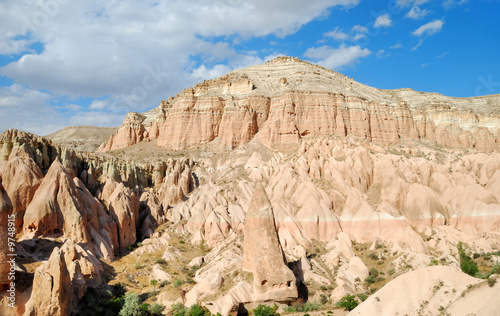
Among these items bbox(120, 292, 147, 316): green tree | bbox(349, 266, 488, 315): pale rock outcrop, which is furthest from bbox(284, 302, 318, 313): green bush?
bbox(120, 292, 147, 316): green tree

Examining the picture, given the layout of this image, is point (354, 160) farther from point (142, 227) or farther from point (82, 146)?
point (82, 146)

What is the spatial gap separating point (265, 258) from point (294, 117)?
→ 138ft

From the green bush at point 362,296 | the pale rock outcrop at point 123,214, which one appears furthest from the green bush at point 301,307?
the pale rock outcrop at point 123,214

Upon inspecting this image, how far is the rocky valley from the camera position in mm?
23859

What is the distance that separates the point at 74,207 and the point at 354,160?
34.6m

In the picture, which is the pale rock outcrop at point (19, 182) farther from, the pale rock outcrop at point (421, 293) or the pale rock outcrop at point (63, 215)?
the pale rock outcrop at point (421, 293)

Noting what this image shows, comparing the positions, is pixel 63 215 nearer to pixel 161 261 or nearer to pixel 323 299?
pixel 161 261

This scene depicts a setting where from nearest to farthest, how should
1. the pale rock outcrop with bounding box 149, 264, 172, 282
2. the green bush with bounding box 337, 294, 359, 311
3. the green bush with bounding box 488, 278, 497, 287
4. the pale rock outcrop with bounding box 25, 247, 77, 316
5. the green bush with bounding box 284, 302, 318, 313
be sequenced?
the green bush with bounding box 488, 278, 497, 287 → the pale rock outcrop with bounding box 25, 247, 77, 316 → the green bush with bounding box 284, 302, 318, 313 → the green bush with bounding box 337, 294, 359, 311 → the pale rock outcrop with bounding box 149, 264, 172, 282

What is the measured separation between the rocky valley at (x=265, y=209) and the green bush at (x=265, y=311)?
52 centimetres

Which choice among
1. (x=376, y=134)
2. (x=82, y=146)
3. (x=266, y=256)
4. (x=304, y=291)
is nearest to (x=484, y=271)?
(x=304, y=291)

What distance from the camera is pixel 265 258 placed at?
25094 mm

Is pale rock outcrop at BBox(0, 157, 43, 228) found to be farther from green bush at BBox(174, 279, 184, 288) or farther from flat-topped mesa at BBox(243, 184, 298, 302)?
flat-topped mesa at BBox(243, 184, 298, 302)

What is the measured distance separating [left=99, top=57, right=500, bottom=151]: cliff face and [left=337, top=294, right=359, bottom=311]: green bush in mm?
36622

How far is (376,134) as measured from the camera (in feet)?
220
